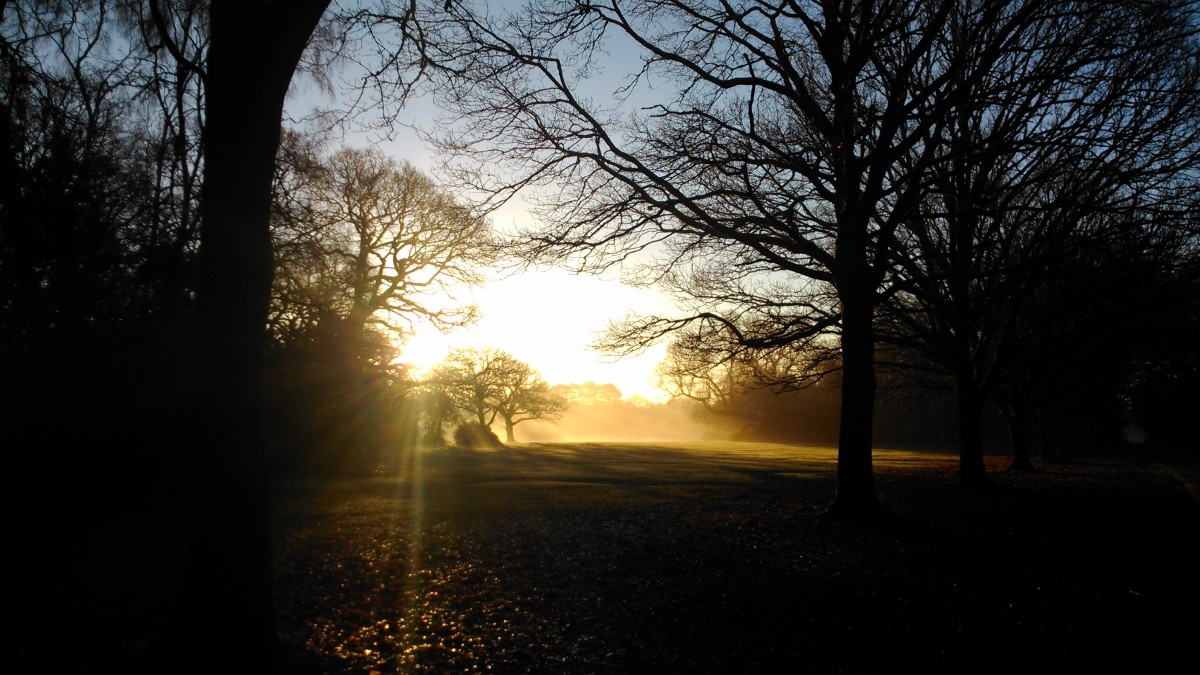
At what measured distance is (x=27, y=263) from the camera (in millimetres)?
9391

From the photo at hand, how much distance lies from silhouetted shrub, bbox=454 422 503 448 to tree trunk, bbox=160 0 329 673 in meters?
38.9

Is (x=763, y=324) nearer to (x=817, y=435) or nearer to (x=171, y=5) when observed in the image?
(x=171, y=5)

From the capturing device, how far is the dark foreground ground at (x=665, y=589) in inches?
180

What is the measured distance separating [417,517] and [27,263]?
660 centimetres

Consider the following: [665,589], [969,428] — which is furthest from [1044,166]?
[665,589]

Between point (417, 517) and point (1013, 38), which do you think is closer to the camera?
point (1013, 38)

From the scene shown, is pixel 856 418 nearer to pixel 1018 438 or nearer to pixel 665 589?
pixel 665 589

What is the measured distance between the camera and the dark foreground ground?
4.57 m

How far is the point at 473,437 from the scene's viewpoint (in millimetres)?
43750

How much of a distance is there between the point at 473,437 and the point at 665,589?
127ft

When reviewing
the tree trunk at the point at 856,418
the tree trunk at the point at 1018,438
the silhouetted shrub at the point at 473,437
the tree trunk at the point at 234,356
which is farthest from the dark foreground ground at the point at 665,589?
the silhouetted shrub at the point at 473,437

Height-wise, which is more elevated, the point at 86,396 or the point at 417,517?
the point at 86,396

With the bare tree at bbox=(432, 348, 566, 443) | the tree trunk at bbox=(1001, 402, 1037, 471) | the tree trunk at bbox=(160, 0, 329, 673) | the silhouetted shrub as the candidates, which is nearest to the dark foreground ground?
the tree trunk at bbox=(160, 0, 329, 673)

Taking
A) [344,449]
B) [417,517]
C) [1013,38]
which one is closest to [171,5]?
[417,517]
